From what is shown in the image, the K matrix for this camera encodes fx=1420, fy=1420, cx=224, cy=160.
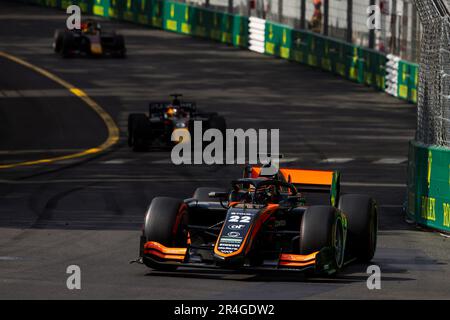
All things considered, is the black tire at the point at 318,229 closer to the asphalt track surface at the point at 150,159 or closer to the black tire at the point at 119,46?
the asphalt track surface at the point at 150,159

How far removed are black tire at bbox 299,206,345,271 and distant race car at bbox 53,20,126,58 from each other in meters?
34.2

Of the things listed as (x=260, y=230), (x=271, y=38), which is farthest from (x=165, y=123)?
(x=271, y=38)

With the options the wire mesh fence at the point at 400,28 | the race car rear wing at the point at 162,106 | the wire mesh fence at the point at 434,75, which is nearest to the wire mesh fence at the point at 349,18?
the wire mesh fence at the point at 400,28

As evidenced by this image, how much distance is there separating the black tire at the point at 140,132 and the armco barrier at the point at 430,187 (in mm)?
10289

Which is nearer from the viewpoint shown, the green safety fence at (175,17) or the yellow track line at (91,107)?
the yellow track line at (91,107)

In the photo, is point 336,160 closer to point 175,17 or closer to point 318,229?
point 318,229

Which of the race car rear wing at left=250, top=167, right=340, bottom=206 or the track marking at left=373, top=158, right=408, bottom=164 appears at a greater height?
the race car rear wing at left=250, top=167, right=340, bottom=206

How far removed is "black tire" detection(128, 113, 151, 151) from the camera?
30578mm

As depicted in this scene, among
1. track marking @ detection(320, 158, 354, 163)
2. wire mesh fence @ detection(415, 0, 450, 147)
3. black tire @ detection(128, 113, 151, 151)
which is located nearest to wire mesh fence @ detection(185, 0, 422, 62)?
track marking @ detection(320, 158, 354, 163)

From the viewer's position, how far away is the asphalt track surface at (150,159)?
15.3m

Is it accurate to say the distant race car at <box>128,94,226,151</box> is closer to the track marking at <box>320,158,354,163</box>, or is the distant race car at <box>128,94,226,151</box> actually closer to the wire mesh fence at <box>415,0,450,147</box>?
the track marking at <box>320,158,354,163</box>

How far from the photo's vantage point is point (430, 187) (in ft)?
67.0

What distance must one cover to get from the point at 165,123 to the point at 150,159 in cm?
150

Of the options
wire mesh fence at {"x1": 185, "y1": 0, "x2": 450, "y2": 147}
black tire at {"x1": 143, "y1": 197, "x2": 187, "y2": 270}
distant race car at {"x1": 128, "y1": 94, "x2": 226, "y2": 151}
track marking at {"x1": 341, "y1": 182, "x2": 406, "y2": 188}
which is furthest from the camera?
distant race car at {"x1": 128, "y1": 94, "x2": 226, "y2": 151}
